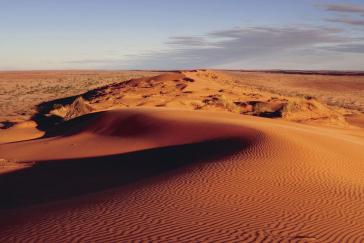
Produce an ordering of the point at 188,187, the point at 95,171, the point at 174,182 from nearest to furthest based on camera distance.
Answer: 1. the point at 188,187
2. the point at 174,182
3. the point at 95,171

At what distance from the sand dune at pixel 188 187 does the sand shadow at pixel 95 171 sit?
4 centimetres

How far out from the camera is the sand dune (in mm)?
8203

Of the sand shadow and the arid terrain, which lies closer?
the arid terrain

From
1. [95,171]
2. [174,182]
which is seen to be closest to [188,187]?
[174,182]

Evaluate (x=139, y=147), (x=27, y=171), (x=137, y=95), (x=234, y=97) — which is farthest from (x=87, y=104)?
(x=27, y=171)

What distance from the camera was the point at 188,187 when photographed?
1113cm

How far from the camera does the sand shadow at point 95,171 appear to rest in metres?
13.5

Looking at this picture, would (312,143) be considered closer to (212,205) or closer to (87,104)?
(212,205)

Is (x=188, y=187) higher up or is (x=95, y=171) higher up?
(x=188, y=187)

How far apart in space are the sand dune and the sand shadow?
4 cm

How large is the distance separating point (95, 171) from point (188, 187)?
604 centimetres

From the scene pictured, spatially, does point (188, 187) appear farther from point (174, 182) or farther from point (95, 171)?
point (95, 171)

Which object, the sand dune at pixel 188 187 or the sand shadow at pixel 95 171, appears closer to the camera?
the sand dune at pixel 188 187

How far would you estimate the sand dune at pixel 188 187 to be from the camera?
8.20 m
